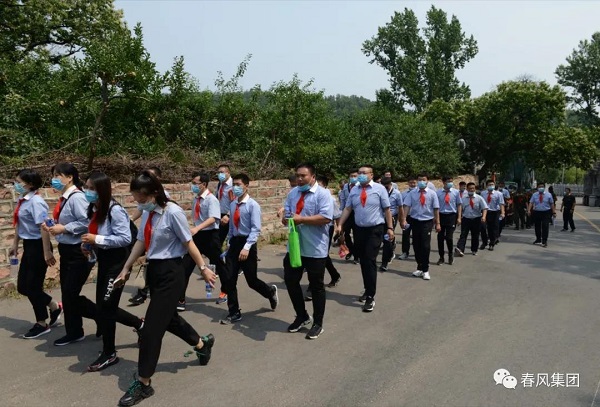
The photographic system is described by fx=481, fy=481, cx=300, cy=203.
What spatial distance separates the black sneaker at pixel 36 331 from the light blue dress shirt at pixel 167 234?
8.05 feet

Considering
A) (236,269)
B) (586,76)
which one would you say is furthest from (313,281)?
(586,76)

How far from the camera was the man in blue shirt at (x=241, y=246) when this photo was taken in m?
5.99

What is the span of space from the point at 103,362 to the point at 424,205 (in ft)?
20.7

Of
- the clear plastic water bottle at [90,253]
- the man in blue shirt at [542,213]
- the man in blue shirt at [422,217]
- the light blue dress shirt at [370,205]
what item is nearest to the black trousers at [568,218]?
the man in blue shirt at [542,213]

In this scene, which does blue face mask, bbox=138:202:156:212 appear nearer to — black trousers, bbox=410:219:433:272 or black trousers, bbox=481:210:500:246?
black trousers, bbox=410:219:433:272

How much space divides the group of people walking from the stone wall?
4.15ft

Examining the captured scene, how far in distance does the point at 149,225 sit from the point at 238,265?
6.96 feet

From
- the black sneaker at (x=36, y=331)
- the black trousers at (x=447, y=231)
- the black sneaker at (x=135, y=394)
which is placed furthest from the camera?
the black trousers at (x=447, y=231)

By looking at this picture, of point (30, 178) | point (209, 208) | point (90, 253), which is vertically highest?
point (30, 178)

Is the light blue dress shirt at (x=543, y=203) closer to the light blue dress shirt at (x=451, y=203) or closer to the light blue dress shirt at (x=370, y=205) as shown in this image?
the light blue dress shirt at (x=451, y=203)

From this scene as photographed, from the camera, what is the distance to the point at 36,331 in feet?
18.0

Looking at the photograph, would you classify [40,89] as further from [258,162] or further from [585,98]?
[585,98]

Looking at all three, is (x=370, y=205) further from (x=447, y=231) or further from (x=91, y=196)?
(x=447, y=231)

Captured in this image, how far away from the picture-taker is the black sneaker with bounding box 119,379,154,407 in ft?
12.6
